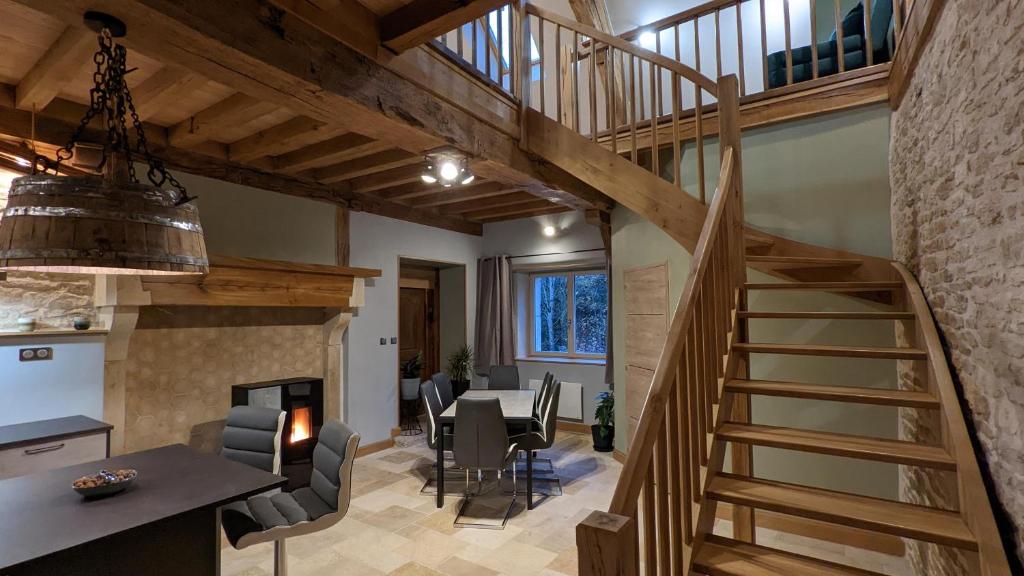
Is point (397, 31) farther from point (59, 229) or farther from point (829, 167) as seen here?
point (829, 167)

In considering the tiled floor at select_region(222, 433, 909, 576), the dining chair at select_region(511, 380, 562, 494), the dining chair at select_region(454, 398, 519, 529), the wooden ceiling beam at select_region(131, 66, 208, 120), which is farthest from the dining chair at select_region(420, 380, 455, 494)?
the wooden ceiling beam at select_region(131, 66, 208, 120)

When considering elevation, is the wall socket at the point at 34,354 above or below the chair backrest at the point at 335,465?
above

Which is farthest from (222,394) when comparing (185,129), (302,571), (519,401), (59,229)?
(59,229)

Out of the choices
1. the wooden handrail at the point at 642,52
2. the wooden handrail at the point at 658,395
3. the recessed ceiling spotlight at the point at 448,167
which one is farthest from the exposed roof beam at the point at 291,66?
the wooden handrail at the point at 658,395

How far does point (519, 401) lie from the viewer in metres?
4.57

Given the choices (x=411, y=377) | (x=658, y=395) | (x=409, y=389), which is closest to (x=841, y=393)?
(x=658, y=395)

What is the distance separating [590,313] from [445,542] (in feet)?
12.0

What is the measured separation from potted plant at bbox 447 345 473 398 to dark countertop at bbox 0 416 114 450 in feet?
12.2

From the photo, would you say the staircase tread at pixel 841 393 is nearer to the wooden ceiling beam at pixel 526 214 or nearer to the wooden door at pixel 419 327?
the wooden ceiling beam at pixel 526 214

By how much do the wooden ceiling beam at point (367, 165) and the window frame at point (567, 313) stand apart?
286cm

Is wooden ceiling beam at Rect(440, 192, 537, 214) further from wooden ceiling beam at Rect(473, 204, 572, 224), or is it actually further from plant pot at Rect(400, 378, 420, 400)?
plant pot at Rect(400, 378, 420, 400)

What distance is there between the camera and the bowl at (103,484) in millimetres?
2057

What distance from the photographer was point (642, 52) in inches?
133

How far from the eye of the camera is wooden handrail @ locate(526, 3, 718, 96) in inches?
128
